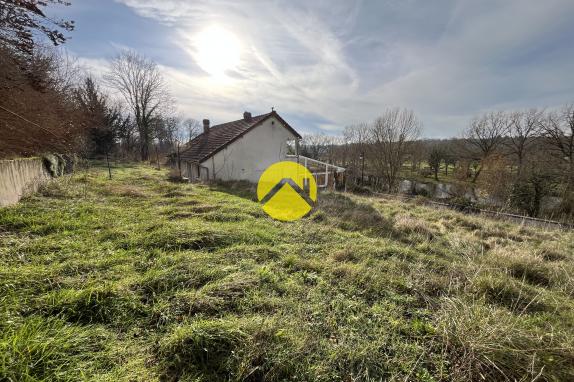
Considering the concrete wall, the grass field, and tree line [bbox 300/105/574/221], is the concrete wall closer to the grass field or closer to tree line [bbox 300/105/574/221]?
the grass field

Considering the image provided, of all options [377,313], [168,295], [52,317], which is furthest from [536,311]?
[52,317]

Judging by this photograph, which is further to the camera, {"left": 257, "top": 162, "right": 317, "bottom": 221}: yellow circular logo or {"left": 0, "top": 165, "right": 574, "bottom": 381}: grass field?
{"left": 257, "top": 162, "right": 317, "bottom": 221}: yellow circular logo

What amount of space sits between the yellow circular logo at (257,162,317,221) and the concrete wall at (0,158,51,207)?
263 inches

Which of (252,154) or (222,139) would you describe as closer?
(252,154)

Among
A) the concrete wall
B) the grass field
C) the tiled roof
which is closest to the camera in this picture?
the grass field

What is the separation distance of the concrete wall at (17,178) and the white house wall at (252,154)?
7735mm

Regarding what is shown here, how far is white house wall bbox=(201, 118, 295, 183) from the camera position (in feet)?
47.6

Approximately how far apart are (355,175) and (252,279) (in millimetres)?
27795

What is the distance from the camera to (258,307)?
9.37 ft

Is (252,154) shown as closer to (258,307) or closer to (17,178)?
(17,178)

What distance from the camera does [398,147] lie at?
23.3 metres

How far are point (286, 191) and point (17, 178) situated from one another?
31.9ft

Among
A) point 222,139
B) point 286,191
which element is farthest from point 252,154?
point 286,191

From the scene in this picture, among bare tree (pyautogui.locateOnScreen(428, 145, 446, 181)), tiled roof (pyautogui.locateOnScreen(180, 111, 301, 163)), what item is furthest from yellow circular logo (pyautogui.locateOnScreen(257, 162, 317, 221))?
bare tree (pyautogui.locateOnScreen(428, 145, 446, 181))
